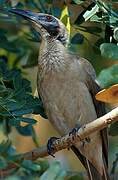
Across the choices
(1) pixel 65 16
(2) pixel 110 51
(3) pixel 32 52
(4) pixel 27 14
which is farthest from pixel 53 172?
(3) pixel 32 52

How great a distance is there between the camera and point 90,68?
12.2 feet

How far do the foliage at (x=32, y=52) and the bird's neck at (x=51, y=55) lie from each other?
63mm

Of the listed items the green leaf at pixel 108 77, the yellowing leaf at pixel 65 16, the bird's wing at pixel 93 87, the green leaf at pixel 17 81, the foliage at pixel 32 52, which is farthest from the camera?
the bird's wing at pixel 93 87

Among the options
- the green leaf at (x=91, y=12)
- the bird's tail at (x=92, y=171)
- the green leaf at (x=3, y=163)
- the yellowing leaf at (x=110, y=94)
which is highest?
the green leaf at (x=91, y=12)

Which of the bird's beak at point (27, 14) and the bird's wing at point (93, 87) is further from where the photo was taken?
the bird's wing at point (93, 87)

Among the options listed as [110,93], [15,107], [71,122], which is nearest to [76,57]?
[71,122]

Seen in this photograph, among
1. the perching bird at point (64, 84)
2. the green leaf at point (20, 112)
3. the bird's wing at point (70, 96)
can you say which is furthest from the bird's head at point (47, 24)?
the green leaf at point (20, 112)

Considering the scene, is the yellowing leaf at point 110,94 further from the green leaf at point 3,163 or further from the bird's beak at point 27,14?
the bird's beak at point 27,14

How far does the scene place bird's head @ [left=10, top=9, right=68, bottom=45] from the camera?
3578 mm

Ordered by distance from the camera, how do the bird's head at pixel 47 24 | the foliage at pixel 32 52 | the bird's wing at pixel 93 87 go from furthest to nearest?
the bird's wing at pixel 93 87 < the bird's head at pixel 47 24 < the foliage at pixel 32 52

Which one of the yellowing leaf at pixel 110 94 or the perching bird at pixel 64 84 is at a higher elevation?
the yellowing leaf at pixel 110 94

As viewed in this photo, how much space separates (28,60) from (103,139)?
2.34ft

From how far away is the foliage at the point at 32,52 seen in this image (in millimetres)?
2805

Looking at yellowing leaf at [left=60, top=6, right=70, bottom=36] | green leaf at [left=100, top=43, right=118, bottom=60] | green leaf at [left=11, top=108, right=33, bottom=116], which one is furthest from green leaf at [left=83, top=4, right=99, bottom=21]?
green leaf at [left=11, top=108, right=33, bottom=116]
